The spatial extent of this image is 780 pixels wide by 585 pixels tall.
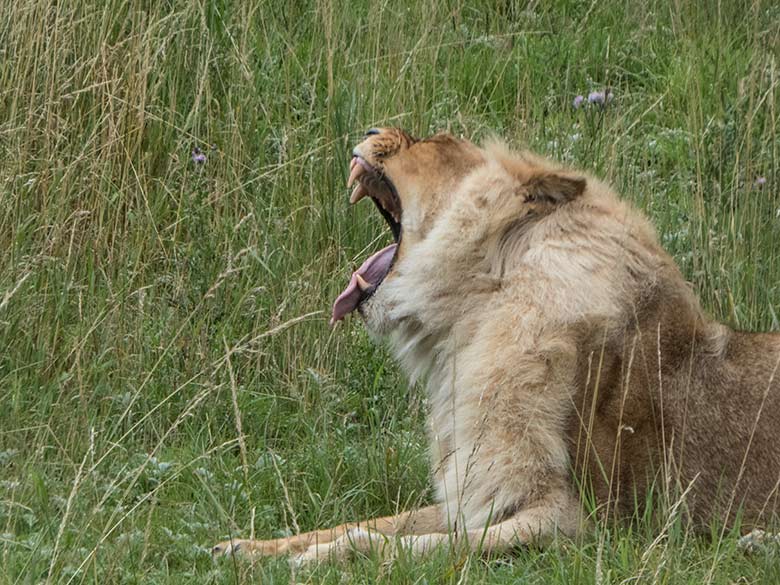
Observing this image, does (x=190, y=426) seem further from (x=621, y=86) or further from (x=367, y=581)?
(x=621, y=86)

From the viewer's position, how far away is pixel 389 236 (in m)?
6.04

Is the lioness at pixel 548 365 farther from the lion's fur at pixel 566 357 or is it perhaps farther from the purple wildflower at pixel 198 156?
the purple wildflower at pixel 198 156

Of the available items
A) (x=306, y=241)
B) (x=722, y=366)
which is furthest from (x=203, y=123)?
(x=722, y=366)

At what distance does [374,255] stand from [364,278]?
93 millimetres

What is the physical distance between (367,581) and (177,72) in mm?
3530

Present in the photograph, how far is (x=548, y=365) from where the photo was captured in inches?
155

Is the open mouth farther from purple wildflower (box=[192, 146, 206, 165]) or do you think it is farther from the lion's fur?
purple wildflower (box=[192, 146, 206, 165])

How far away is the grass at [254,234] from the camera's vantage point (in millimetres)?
4207

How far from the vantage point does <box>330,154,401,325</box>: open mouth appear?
14.4 feet

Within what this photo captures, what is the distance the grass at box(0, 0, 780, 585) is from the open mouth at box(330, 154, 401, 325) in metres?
0.35

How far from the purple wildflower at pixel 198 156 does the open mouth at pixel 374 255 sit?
1.61 meters

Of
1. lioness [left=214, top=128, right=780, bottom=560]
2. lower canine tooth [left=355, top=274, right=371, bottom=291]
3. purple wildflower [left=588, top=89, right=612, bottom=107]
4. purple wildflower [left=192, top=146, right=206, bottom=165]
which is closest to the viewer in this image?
lioness [left=214, top=128, right=780, bottom=560]

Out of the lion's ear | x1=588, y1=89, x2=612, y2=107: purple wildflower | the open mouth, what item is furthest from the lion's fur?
x1=588, y1=89, x2=612, y2=107: purple wildflower

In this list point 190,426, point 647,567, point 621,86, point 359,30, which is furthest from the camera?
point 621,86
